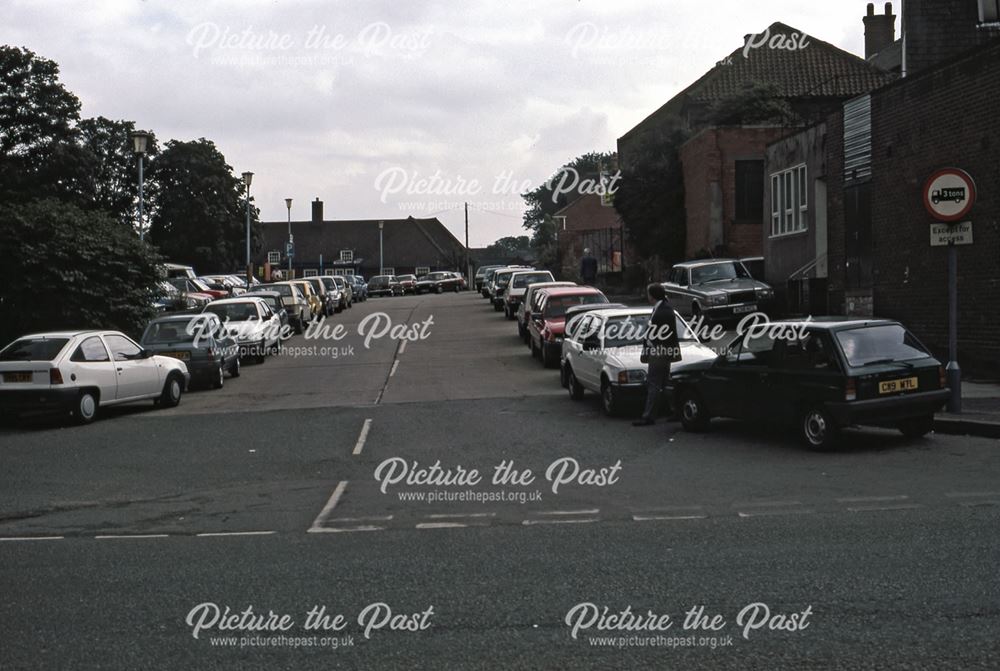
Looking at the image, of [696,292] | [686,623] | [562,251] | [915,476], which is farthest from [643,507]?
[562,251]

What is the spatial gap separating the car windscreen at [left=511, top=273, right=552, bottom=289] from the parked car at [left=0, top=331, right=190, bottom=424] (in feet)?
67.2

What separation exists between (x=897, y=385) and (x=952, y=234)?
2.88m

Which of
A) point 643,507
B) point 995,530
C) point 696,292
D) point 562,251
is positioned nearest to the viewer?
point 995,530

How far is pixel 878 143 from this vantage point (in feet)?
75.7

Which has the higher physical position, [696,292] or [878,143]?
[878,143]

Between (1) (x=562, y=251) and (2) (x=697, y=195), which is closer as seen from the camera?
(2) (x=697, y=195)

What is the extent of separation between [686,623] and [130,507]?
21.4 ft

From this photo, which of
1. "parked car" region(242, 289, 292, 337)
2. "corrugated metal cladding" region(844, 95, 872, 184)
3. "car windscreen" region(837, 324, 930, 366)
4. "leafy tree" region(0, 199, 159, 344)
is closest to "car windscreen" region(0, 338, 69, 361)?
"leafy tree" region(0, 199, 159, 344)

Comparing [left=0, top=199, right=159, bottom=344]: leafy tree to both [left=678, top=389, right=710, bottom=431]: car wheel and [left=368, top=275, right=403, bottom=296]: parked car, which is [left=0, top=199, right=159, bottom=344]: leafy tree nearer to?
[left=678, top=389, right=710, bottom=431]: car wheel

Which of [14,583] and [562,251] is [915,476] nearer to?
[14,583]

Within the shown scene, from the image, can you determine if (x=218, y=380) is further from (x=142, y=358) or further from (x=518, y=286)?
(x=518, y=286)

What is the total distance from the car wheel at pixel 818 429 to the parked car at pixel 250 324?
1738cm

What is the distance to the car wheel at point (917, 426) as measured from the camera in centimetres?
1305

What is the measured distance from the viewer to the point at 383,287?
7469 cm
